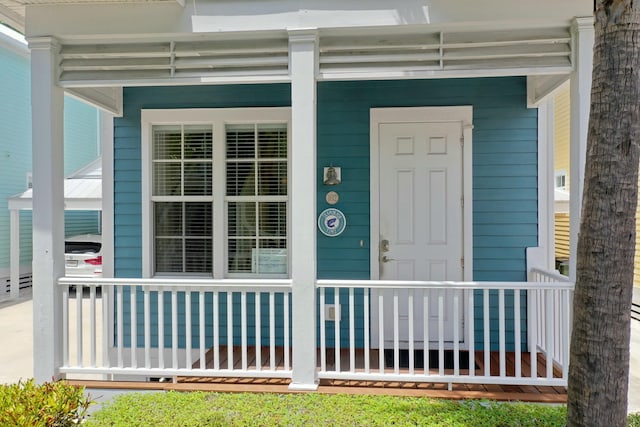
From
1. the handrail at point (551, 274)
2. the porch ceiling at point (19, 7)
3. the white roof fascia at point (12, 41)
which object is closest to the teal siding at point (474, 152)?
the handrail at point (551, 274)

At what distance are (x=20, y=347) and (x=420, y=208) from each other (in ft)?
18.3

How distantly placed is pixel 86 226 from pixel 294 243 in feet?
35.8

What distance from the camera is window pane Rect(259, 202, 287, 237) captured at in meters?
4.83

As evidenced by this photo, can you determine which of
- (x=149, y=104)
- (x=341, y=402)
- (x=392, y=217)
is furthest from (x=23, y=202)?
(x=341, y=402)

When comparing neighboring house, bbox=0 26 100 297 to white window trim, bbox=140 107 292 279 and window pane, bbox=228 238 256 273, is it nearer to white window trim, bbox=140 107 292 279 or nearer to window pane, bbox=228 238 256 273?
white window trim, bbox=140 107 292 279

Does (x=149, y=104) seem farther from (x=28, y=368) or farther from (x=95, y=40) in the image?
(x=28, y=368)

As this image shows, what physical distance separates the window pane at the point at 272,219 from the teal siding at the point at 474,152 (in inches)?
15.6

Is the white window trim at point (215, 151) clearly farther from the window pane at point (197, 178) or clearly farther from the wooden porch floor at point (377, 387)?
the wooden porch floor at point (377, 387)

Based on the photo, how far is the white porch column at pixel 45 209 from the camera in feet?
11.7

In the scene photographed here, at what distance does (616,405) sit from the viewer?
1.95 m

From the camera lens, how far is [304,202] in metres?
3.44

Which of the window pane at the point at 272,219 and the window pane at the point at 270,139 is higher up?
the window pane at the point at 270,139

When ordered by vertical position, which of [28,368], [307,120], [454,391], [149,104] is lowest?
[28,368]

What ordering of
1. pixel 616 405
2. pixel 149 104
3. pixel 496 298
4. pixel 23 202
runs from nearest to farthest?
pixel 616 405, pixel 496 298, pixel 149 104, pixel 23 202
